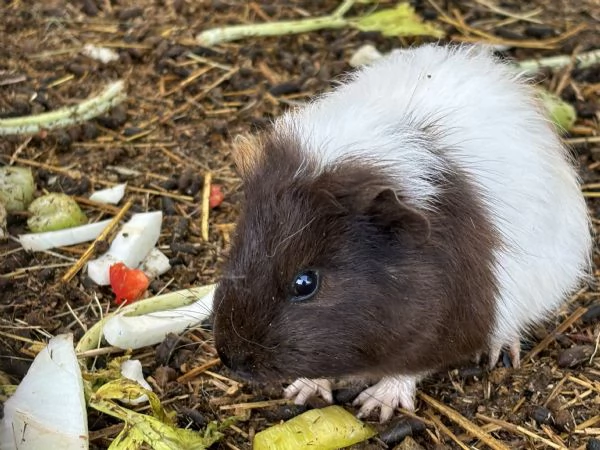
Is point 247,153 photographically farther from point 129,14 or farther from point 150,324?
point 129,14

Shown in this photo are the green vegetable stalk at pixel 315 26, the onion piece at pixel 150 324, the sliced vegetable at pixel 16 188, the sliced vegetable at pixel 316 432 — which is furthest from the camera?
the green vegetable stalk at pixel 315 26

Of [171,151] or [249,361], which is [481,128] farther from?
[171,151]

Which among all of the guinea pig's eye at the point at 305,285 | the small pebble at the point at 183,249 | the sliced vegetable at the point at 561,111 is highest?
the sliced vegetable at the point at 561,111

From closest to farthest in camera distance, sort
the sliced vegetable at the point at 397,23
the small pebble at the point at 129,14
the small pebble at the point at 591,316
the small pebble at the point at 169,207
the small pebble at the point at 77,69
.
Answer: the small pebble at the point at 591,316
the small pebble at the point at 169,207
the small pebble at the point at 77,69
the sliced vegetable at the point at 397,23
the small pebble at the point at 129,14

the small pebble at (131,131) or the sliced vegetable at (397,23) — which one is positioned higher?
the sliced vegetable at (397,23)

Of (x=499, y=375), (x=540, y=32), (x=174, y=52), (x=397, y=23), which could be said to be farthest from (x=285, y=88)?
(x=499, y=375)

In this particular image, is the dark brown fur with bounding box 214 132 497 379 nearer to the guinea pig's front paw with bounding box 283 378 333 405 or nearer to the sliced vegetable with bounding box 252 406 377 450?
the sliced vegetable with bounding box 252 406 377 450

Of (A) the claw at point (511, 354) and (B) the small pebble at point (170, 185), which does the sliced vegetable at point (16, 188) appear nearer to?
(B) the small pebble at point (170, 185)

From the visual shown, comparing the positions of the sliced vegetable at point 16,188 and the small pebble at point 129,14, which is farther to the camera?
the small pebble at point 129,14

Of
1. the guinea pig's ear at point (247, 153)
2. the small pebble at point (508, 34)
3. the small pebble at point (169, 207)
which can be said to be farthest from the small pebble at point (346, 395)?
the small pebble at point (508, 34)
